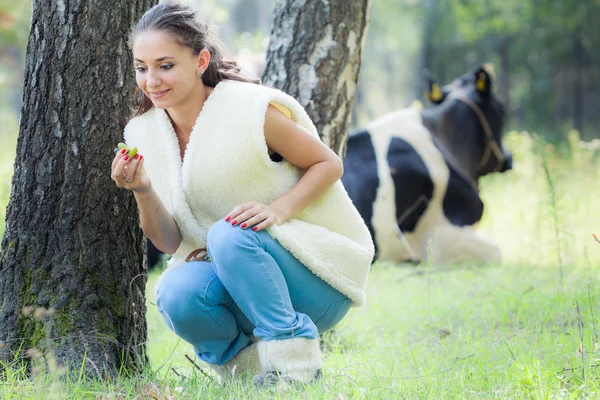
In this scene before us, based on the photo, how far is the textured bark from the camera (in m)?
3.74

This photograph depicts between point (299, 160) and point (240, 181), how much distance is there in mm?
219

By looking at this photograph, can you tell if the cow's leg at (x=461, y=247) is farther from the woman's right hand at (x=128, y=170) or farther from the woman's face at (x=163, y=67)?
the woman's right hand at (x=128, y=170)

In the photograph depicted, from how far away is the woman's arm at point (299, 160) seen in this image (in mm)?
2650

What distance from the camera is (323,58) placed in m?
3.74

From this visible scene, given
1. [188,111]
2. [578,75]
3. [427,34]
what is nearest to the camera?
[188,111]

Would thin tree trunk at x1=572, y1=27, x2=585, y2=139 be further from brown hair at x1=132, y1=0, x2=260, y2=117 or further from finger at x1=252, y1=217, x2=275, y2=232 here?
finger at x1=252, y1=217, x2=275, y2=232

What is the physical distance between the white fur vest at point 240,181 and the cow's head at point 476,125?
405 centimetres

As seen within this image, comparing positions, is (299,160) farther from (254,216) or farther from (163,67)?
(163,67)

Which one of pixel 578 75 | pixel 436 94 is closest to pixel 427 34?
pixel 578 75

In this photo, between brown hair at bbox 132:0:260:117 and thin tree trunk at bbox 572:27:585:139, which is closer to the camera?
brown hair at bbox 132:0:260:117

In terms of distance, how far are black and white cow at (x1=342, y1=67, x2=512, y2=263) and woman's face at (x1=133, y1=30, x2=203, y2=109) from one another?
10.2ft

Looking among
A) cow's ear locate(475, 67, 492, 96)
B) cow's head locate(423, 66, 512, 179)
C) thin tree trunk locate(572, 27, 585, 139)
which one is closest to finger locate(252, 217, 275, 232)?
cow's head locate(423, 66, 512, 179)

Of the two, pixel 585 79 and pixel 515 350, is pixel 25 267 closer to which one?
pixel 515 350

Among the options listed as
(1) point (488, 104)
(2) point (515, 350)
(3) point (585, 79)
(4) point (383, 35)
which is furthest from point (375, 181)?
(4) point (383, 35)
